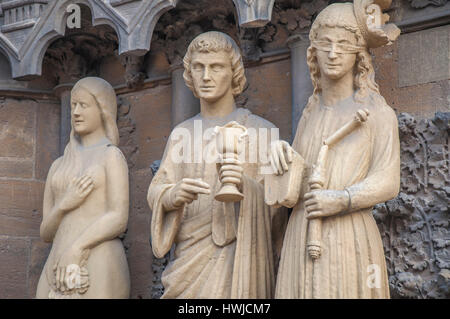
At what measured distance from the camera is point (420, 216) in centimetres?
664

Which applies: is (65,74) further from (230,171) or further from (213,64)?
(230,171)

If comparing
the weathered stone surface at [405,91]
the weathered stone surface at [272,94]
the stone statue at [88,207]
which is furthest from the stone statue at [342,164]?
the stone statue at [88,207]

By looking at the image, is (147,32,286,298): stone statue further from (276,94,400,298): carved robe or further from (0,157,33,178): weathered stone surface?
(0,157,33,178): weathered stone surface

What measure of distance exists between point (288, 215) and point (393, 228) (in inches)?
21.9

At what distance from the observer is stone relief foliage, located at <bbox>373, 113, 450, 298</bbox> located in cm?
655

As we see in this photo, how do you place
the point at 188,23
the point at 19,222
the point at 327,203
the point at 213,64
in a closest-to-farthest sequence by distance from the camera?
the point at 327,203, the point at 213,64, the point at 188,23, the point at 19,222

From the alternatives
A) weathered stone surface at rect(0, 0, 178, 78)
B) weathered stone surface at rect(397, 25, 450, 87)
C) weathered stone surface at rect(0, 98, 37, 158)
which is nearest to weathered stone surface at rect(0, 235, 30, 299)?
weathered stone surface at rect(0, 98, 37, 158)

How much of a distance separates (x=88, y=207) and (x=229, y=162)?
1.19 metres

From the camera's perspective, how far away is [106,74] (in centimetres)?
804

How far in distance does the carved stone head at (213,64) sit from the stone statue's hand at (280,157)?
26.0 inches

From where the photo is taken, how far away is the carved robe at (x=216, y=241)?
6.36m

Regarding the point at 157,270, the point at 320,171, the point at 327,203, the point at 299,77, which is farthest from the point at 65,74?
the point at 327,203

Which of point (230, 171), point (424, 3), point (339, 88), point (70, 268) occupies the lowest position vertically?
point (70, 268)

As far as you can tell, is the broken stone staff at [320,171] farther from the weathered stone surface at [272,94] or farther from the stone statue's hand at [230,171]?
the weathered stone surface at [272,94]
